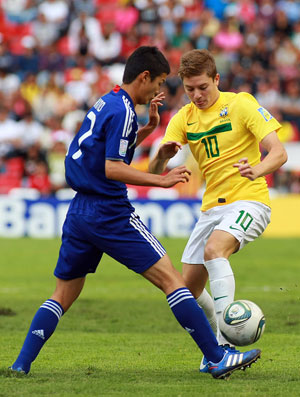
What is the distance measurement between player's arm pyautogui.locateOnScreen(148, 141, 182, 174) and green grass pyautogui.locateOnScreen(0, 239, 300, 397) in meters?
1.46

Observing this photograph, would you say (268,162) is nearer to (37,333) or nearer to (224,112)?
(224,112)

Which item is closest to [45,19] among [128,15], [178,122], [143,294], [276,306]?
[128,15]

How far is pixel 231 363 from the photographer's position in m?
5.38

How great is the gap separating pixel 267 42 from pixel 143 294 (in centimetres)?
1347

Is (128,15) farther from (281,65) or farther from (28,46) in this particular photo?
(281,65)

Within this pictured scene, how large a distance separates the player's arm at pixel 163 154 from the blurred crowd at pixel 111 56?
1264 centimetres

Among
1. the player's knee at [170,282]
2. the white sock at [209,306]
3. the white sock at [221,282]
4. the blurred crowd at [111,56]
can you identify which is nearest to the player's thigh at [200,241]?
the white sock at [209,306]

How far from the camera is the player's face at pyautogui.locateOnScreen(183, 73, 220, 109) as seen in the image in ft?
19.8

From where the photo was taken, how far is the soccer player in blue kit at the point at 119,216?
532 cm

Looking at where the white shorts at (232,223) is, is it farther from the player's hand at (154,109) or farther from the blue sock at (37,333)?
the blue sock at (37,333)

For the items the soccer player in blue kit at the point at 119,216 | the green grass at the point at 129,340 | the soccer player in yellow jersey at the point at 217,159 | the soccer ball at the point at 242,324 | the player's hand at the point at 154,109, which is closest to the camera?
the green grass at the point at 129,340

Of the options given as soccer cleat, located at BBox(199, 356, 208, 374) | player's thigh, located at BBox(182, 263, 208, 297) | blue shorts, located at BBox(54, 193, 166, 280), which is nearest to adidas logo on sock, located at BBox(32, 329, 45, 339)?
blue shorts, located at BBox(54, 193, 166, 280)

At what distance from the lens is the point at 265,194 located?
6234mm

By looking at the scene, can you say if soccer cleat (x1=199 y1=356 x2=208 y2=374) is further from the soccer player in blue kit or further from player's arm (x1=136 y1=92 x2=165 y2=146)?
player's arm (x1=136 y1=92 x2=165 y2=146)
